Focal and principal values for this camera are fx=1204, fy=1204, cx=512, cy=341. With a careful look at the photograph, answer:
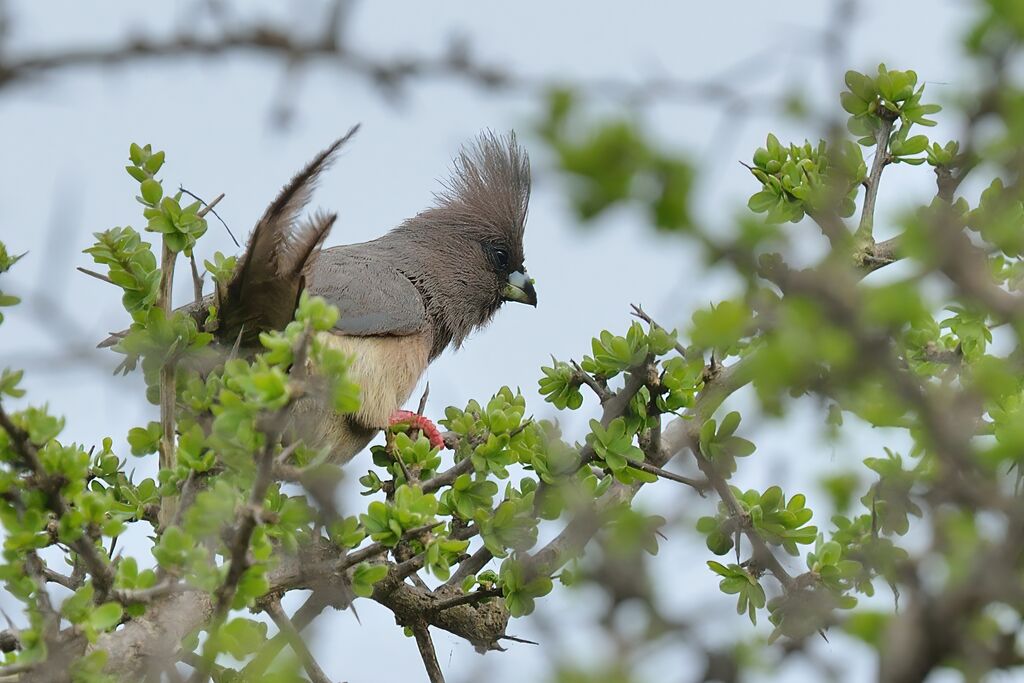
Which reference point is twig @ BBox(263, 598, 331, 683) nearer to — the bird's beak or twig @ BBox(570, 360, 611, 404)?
twig @ BBox(570, 360, 611, 404)

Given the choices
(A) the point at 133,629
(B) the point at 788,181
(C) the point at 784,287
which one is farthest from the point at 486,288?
(C) the point at 784,287

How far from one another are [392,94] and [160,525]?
1.61 meters

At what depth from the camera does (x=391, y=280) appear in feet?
18.8

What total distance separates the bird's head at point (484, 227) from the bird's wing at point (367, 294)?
62 cm

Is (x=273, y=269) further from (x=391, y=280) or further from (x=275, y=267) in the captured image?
(x=391, y=280)

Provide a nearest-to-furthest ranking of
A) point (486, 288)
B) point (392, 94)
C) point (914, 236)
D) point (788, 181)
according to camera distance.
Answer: point (914, 236) < point (392, 94) < point (788, 181) < point (486, 288)

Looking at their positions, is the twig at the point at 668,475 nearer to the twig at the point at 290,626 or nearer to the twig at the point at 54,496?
the twig at the point at 290,626

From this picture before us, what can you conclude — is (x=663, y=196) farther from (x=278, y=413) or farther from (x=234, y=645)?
(x=234, y=645)

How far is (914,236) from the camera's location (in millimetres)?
1382

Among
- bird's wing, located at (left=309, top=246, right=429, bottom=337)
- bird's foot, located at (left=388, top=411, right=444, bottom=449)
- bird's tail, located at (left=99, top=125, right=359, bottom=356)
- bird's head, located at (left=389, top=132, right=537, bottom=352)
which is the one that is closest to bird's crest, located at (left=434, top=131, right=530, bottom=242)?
bird's head, located at (left=389, top=132, right=537, bottom=352)

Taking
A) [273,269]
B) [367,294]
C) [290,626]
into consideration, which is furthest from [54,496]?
[367,294]

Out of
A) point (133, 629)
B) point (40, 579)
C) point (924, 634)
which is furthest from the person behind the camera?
point (133, 629)

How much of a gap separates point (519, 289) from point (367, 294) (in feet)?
5.06

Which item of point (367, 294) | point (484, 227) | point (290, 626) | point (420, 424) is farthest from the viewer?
point (484, 227)
